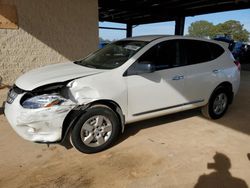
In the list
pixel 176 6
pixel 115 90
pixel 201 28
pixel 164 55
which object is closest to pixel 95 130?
pixel 115 90

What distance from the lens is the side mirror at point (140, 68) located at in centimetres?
356

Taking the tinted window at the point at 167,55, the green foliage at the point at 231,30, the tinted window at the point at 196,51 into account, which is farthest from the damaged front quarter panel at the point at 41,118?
the green foliage at the point at 231,30

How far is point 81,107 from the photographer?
3.21 metres

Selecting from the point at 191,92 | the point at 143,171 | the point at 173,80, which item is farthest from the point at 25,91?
the point at 191,92

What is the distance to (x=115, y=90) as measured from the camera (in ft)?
11.2

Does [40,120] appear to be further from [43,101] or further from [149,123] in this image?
[149,123]

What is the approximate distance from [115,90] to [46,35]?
413 centimetres

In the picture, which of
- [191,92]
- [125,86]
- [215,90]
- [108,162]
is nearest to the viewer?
[108,162]

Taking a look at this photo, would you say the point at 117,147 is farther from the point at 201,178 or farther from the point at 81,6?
the point at 81,6

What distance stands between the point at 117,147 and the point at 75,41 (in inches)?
178

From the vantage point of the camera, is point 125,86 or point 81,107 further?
point 125,86

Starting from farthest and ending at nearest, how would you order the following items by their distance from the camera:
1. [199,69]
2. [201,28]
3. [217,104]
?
1. [201,28]
2. [217,104]
3. [199,69]

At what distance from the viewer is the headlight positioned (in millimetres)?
3021

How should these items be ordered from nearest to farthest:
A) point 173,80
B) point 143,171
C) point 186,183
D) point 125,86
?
point 186,183 → point 143,171 → point 125,86 → point 173,80
